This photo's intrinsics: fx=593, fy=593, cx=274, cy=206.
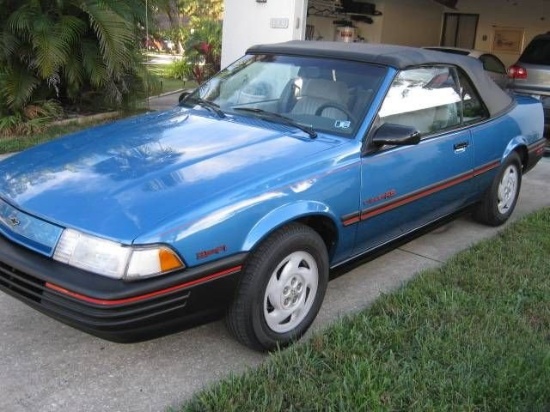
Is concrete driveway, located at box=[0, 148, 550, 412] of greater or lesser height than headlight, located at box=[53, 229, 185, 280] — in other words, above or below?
below

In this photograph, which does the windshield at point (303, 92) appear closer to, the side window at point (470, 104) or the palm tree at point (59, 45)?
the side window at point (470, 104)

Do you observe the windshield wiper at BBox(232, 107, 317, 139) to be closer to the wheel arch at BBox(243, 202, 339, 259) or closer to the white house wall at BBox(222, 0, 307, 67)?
the wheel arch at BBox(243, 202, 339, 259)

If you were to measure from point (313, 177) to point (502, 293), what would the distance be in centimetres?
155

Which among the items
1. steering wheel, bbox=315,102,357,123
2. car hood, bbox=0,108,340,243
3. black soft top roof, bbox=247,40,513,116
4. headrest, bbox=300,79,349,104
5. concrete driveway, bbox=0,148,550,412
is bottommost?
concrete driveway, bbox=0,148,550,412

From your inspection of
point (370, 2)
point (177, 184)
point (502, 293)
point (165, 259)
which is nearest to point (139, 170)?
point (177, 184)

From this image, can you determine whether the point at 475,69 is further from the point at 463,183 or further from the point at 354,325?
the point at 354,325

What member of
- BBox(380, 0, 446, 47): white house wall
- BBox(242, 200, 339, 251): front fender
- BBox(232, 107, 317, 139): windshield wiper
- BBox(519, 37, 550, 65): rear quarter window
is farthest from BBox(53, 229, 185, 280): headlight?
BBox(380, 0, 446, 47): white house wall

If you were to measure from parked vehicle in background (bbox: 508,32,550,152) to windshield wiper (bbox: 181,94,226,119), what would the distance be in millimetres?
6355

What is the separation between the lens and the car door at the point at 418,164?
353 cm


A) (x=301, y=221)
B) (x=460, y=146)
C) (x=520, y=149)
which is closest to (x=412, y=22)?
(x=520, y=149)

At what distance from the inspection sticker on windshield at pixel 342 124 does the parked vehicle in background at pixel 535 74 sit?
628cm

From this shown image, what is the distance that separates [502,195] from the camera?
517 centimetres

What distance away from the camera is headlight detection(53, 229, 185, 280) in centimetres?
248

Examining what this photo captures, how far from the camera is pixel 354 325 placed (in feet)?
10.6
